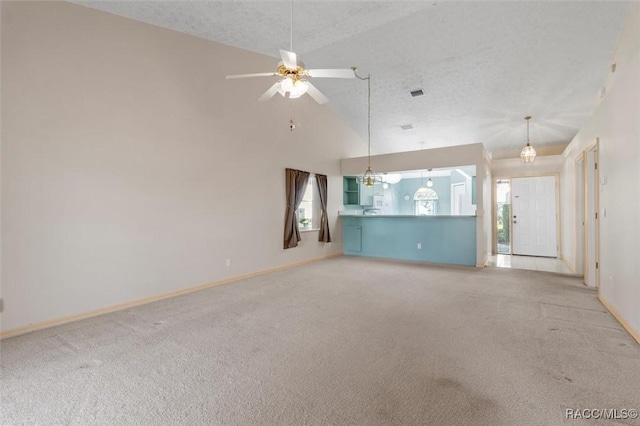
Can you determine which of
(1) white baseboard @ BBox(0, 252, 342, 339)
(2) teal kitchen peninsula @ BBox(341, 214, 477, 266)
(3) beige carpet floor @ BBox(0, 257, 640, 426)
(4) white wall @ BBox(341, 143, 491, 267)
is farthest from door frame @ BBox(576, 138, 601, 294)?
(1) white baseboard @ BBox(0, 252, 342, 339)

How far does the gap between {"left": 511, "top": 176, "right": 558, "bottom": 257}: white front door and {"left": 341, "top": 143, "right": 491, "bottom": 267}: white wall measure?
1842 mm

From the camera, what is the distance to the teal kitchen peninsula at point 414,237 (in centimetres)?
634

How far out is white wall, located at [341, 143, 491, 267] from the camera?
20.1 ft

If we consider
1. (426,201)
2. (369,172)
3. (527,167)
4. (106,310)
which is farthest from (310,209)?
(426,201)

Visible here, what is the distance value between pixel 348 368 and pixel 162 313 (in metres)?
2.45

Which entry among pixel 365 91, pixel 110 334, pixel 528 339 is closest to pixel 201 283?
pixel 110 334

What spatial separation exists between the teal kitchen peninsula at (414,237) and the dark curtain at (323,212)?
809 millimetres

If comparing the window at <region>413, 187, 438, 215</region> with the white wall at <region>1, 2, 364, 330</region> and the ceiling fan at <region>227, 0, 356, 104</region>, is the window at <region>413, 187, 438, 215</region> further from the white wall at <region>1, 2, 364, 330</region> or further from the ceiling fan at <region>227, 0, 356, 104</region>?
the ceiling fan at <region>227, 0, 356, 104</region>

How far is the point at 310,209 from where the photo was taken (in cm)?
712

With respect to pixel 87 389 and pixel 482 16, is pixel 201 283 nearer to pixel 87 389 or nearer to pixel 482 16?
pixel 87 389

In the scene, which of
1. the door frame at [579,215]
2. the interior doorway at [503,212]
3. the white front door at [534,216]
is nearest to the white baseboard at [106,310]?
the door frame at [579,215]

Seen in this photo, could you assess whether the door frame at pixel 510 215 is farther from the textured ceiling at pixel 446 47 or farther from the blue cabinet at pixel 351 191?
the blue cabinet at pixel 351 191

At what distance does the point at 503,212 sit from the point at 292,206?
5969mm

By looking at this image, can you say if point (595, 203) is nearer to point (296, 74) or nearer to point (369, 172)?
point (369, 172)
